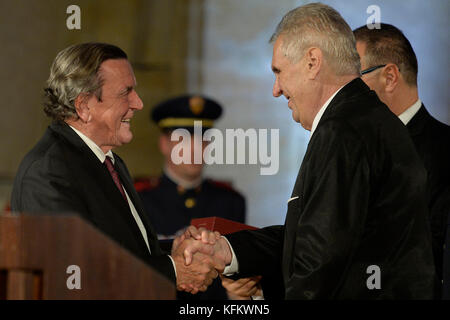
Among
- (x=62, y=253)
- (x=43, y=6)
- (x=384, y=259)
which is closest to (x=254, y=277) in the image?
(x=384, y=259)


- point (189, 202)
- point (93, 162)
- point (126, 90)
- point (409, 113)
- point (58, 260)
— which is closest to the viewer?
point (58, 260)

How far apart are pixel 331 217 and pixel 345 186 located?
10 cm

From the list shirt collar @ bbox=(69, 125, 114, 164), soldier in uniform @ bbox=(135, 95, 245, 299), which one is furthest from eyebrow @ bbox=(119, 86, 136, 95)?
soldier in uniform @ bbox=(135, 95, 245, 299)

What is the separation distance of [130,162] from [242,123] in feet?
2.76

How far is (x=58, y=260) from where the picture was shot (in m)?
2.18

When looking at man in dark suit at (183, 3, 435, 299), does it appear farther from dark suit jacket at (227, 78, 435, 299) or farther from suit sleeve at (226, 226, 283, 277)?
suit sleeve at (226, 226, 283, 277)

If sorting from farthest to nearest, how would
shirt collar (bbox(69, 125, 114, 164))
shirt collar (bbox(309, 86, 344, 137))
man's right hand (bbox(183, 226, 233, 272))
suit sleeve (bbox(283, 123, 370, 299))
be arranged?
man's right hand (bbox(183, 226, 233, 272)), shirt collar (bbox(69, 125, 114, 164)), shirt collar (bbox(309, 86, 344, 137)), suit sleeve (bbox(283, 123, 370, 299))

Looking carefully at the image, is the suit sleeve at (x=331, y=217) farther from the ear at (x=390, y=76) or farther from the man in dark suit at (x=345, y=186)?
the ear at (x=390, y=76)

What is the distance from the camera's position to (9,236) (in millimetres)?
2164

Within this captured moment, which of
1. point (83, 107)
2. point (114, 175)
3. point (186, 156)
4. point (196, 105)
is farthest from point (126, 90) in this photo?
point (196, 105)

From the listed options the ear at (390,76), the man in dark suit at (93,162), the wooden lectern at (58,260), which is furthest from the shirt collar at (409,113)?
the wooden lectern at (58,260)

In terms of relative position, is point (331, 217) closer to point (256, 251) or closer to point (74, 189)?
point (256, 251)

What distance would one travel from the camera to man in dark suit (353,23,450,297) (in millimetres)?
3498

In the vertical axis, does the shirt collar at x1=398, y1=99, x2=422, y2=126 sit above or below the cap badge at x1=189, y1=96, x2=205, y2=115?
below
